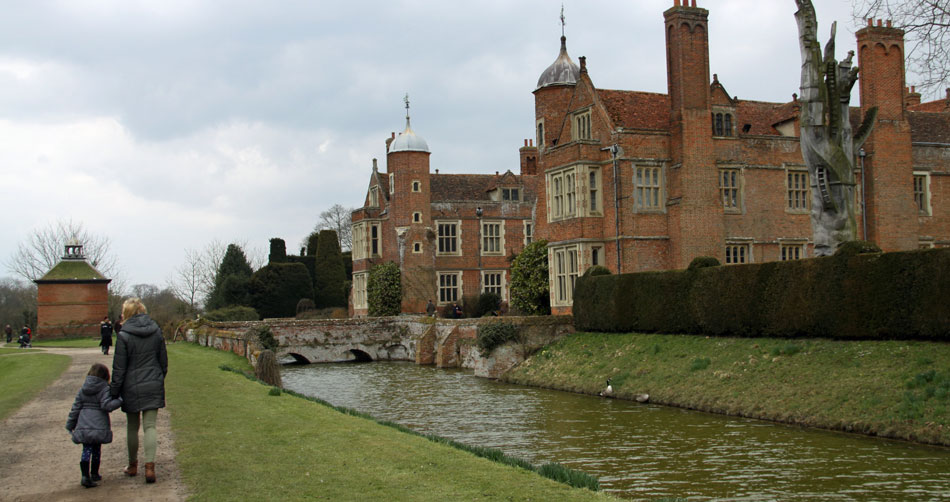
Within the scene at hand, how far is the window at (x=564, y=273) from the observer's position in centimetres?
2870

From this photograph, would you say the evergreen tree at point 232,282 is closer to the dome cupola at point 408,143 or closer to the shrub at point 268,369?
the dome cupola at point 408,143

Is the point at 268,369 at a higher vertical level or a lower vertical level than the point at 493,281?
lower

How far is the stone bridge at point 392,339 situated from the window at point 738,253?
5991 mm

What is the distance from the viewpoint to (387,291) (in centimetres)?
4591

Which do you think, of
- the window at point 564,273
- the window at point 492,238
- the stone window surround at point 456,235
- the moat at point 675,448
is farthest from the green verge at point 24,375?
the window at point 492,238

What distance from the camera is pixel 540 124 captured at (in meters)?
37.5

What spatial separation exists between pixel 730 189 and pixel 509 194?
73.0 feet

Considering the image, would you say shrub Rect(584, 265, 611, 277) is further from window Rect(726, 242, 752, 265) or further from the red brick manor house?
window Rect(726, 242, 752, 265)

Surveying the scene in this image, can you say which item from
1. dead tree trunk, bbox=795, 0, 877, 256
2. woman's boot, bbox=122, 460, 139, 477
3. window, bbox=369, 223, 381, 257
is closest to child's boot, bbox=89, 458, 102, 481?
woman's boot, bbox=122, 460, 139, 477

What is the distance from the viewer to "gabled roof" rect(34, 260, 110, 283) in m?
38.6

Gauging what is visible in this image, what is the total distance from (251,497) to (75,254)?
37985 millimetres

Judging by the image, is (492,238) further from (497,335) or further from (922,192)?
(922,192)

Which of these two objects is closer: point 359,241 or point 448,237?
point 448,237

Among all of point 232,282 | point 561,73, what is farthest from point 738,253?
point 232,282
